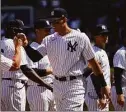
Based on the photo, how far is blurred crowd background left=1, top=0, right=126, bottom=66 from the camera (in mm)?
7008

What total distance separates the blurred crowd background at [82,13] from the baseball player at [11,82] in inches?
66.2

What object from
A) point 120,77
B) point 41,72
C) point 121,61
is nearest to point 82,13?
point 41,72

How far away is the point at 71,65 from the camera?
4.06 m

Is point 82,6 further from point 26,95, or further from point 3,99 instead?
point 3,99

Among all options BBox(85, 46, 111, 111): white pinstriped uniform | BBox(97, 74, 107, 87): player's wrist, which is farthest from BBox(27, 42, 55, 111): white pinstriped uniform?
BBox(97, 74, 107, 87): player's wrist

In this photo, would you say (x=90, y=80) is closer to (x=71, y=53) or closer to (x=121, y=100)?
(x=121, y=100)

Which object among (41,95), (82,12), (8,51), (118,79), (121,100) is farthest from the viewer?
(82,12)

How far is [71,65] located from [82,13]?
3.90 meters

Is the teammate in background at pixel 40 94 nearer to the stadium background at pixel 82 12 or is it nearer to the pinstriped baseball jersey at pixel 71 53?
the pinstriped baseball jersey at pixel 71 53

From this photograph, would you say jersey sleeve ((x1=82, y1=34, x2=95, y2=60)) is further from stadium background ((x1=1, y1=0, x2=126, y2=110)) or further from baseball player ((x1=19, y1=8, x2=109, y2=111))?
stadium background ((x1=1, y1=0, x2=126, y2=110))

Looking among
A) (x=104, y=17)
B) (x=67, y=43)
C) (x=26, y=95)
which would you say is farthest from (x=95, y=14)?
(x=67, y=43)

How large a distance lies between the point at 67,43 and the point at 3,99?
4.05 ft

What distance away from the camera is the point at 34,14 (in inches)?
278

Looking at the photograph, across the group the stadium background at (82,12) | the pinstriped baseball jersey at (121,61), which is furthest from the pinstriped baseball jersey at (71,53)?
the stadium background at (82,12)
